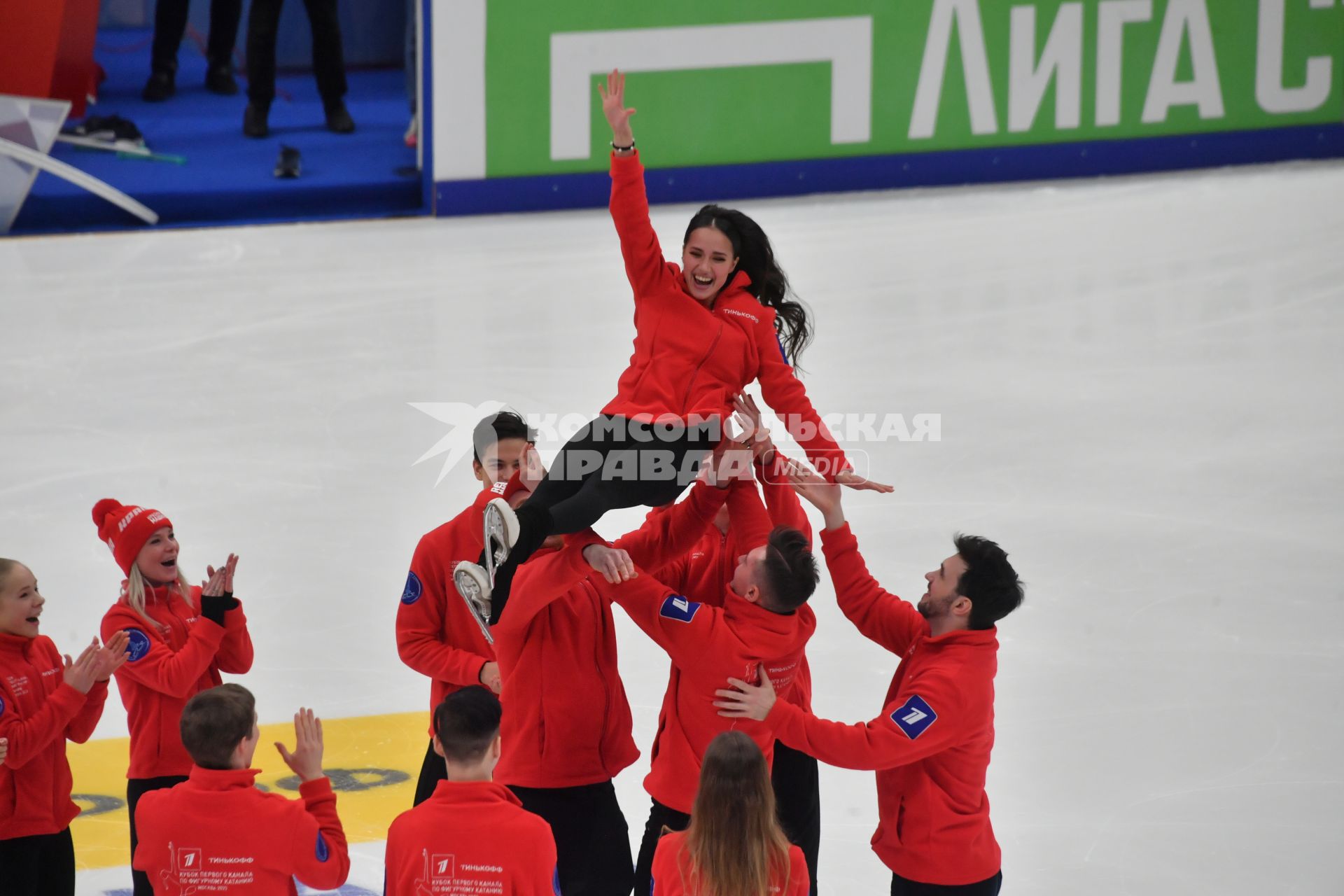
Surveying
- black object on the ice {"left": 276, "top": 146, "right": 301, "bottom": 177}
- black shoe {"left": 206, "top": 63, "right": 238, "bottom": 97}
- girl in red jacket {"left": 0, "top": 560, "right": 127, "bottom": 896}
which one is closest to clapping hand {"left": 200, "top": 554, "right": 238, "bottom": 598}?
girl in red jacket {"left": 0, "top": 560, "right": 127, "bottom": 896}

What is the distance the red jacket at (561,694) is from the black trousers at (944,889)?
68 centimetres

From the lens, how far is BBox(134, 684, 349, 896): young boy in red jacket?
2.94 meters

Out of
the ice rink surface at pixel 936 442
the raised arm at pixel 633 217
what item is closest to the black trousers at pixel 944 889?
the ice rink surface at pixel 936 442

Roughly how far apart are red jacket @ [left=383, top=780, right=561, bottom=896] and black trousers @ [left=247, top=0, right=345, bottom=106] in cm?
1061

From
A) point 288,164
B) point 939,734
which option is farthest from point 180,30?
point 939,734

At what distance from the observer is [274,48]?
42.2 feet

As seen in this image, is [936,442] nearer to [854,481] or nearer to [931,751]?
[854,481]

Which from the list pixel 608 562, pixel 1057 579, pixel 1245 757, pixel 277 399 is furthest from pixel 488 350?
pixel 608 562

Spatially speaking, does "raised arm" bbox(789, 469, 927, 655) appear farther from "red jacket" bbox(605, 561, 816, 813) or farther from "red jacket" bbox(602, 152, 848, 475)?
"red jacket" bbox(602, 152, 848, 475)

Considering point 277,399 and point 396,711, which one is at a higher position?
point 277,399

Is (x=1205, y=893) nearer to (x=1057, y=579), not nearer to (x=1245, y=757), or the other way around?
(x=1245, y=757)

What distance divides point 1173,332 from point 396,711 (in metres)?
6.03

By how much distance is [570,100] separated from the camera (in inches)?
472

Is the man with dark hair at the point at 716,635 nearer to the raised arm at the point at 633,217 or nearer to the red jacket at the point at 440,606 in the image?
the red jacket at the point at 440,606
